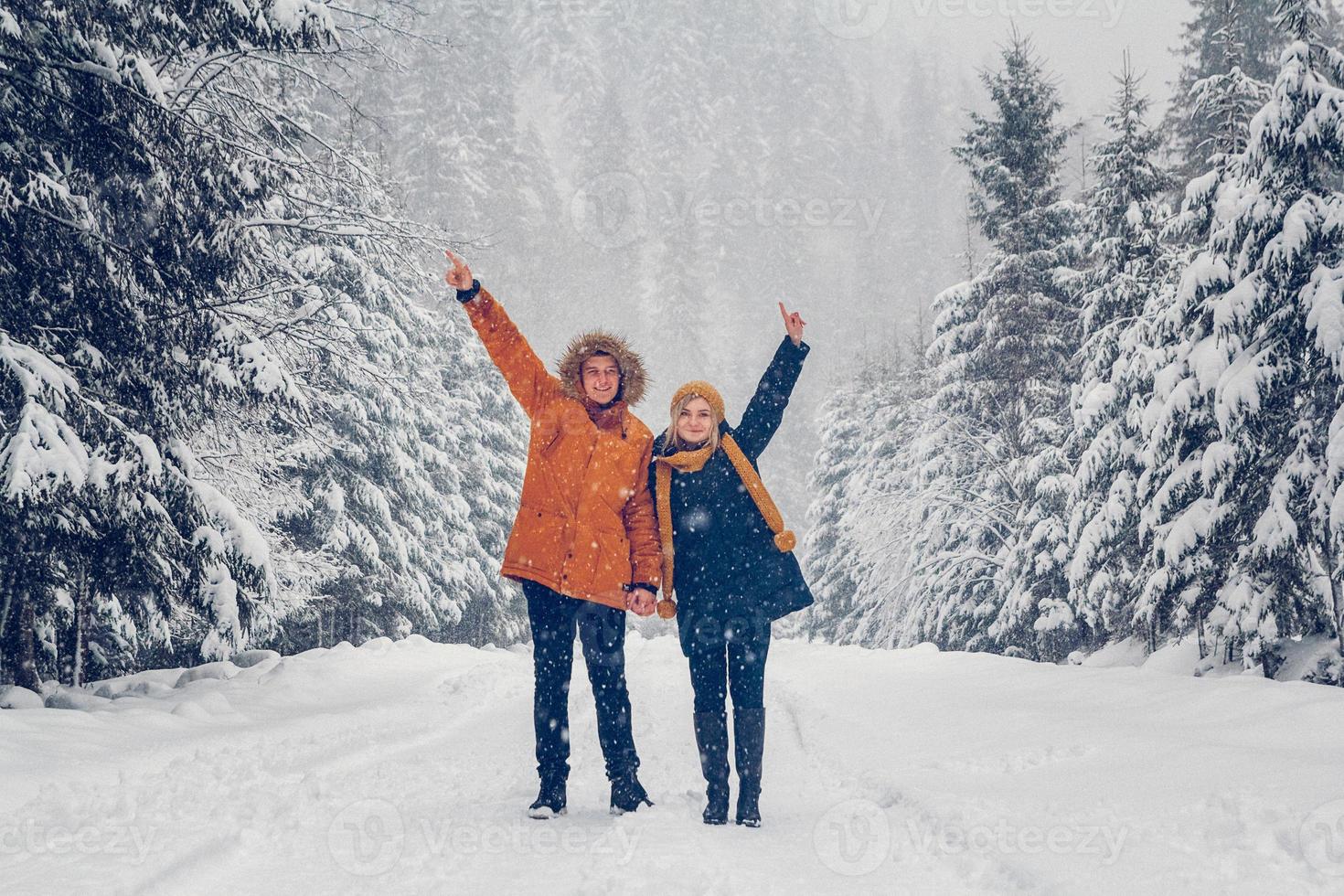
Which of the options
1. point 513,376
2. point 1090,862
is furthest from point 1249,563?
point 513,376

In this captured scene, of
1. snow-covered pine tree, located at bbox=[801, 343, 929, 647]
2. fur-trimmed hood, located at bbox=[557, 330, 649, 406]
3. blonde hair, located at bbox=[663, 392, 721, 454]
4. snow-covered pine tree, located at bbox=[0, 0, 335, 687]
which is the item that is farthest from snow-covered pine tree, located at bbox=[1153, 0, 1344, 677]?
snow-covered pine tree, located at bbox=[801, 343, 929, 647]

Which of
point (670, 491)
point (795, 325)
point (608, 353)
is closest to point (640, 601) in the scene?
point (670, 491)

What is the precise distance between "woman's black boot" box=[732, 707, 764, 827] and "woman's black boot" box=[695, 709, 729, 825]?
2.6 inches

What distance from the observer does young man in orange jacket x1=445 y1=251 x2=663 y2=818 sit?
13.4ft

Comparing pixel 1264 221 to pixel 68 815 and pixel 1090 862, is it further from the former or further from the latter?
pixel 68 815

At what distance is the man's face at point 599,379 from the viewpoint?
438 cm

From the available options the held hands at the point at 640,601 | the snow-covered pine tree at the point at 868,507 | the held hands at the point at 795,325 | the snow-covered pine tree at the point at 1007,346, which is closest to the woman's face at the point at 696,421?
the held hands at the point at 795,325

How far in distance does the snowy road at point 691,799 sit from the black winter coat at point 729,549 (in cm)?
95

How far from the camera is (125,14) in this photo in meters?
5.78

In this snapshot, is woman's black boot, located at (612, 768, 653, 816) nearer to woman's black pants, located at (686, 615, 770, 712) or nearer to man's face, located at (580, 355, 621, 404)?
woman's black pants, located at (686, 615, 770, 712)

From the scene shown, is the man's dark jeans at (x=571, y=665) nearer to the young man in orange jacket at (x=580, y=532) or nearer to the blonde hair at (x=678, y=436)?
the young man in orange jacket at (x=580, y=532)

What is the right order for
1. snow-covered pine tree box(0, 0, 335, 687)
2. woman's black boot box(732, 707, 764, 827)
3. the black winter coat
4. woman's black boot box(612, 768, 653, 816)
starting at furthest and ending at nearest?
snow-covered pine tree box(0, 0, 335, 687), the black winter coat, woman's black boot box(612, 768, 653, 816), woman's black boot box(732, 707, 764, 827)

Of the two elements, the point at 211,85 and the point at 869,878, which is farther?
the point at 211,85

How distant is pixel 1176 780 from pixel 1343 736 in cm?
116
